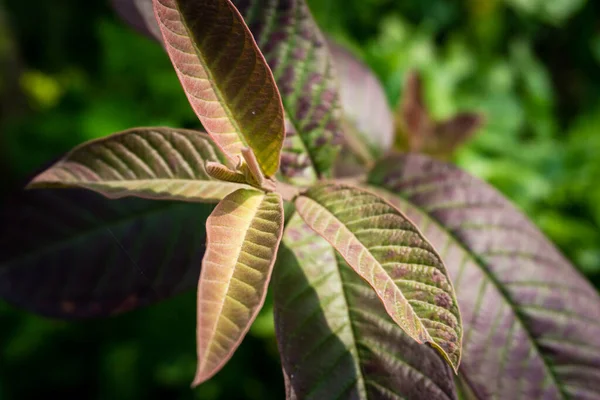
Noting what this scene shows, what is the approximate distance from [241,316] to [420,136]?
32.6 inches

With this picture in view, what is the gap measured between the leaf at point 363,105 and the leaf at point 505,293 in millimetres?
235

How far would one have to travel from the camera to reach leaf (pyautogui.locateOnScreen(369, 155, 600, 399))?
715 mm

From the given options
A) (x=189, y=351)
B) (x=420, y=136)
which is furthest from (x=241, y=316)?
(x=189, y=351)

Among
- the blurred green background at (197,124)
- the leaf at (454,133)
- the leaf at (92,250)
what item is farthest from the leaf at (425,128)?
the leaf at (92,250)

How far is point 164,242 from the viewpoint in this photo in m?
0.78

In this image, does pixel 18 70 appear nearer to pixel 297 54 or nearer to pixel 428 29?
pixel 428 29

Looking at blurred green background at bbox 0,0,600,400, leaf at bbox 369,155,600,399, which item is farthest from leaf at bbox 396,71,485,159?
leaf at bbox 369,155,600,399

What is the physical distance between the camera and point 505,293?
75 centimetres

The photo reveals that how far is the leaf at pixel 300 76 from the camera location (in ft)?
2.49

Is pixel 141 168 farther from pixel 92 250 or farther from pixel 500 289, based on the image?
pixel 500 289

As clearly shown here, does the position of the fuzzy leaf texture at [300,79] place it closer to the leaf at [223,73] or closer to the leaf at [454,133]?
the leaf at [223,73]

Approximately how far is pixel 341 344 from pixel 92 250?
374mm

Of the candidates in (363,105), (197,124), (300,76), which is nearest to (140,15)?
(300,76)

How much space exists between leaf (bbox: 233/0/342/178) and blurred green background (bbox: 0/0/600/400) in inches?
22.2
